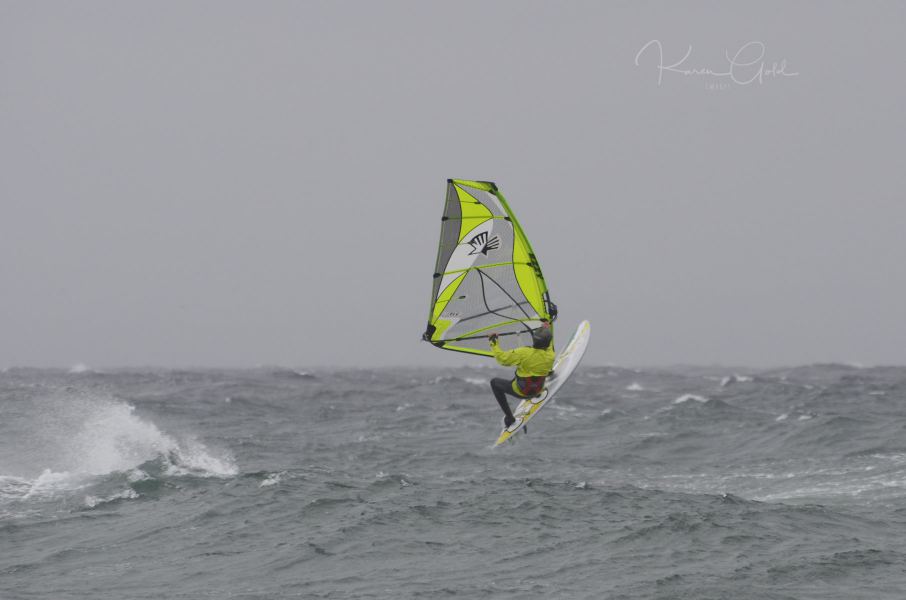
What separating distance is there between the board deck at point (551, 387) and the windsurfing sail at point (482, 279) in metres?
0.66

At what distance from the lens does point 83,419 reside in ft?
88.3

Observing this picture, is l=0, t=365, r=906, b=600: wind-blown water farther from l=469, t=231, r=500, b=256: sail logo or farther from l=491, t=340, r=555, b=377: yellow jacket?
l=469, t=231, r=500, b=256: sail logo

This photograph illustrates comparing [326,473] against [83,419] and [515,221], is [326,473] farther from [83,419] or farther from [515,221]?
[83,419]

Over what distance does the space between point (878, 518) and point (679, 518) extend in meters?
3.05

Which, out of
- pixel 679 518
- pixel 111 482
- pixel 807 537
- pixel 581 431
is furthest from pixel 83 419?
pixel 807 537

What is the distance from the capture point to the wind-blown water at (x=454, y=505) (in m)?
12.4

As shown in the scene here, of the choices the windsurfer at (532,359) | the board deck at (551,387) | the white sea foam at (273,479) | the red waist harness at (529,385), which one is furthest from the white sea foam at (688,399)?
the windsurfer at (532,359)

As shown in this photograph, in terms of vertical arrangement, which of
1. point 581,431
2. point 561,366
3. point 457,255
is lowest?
point 581,431

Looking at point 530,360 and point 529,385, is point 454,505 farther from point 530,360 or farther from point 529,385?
point 530,360

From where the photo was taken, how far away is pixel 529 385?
14.6 meters

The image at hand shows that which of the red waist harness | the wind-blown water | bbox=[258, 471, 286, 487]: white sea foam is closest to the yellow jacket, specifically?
the red waist harness

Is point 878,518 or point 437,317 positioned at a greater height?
point 437,317

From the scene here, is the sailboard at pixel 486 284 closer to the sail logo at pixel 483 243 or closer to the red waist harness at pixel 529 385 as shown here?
the sail logo at pixel 483 243

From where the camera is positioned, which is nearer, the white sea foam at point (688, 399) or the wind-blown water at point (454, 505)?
the wind-blown water at point (454, 505)
